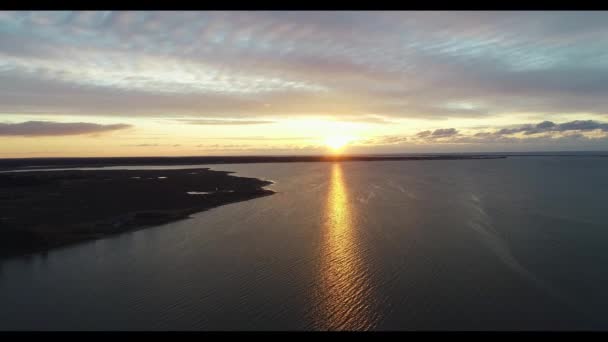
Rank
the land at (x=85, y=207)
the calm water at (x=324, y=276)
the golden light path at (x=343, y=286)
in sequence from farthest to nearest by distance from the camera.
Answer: the land at (x=85, y=207) → the calm water at (x=324, y=276) → the golden light path at (x=343, y=286)

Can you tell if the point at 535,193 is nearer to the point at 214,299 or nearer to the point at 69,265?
the point at 214,299

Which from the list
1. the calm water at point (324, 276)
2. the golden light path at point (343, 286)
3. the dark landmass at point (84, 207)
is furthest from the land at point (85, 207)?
the golden light path at point (343, 286)

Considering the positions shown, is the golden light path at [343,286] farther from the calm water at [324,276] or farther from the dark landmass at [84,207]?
the dark landmass at [84,207]

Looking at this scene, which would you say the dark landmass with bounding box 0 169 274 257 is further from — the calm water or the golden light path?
the golden light path

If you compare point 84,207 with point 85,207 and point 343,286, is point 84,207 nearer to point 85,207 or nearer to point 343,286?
point 85,207

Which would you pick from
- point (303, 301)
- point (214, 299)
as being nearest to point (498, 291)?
point (303, 301)
